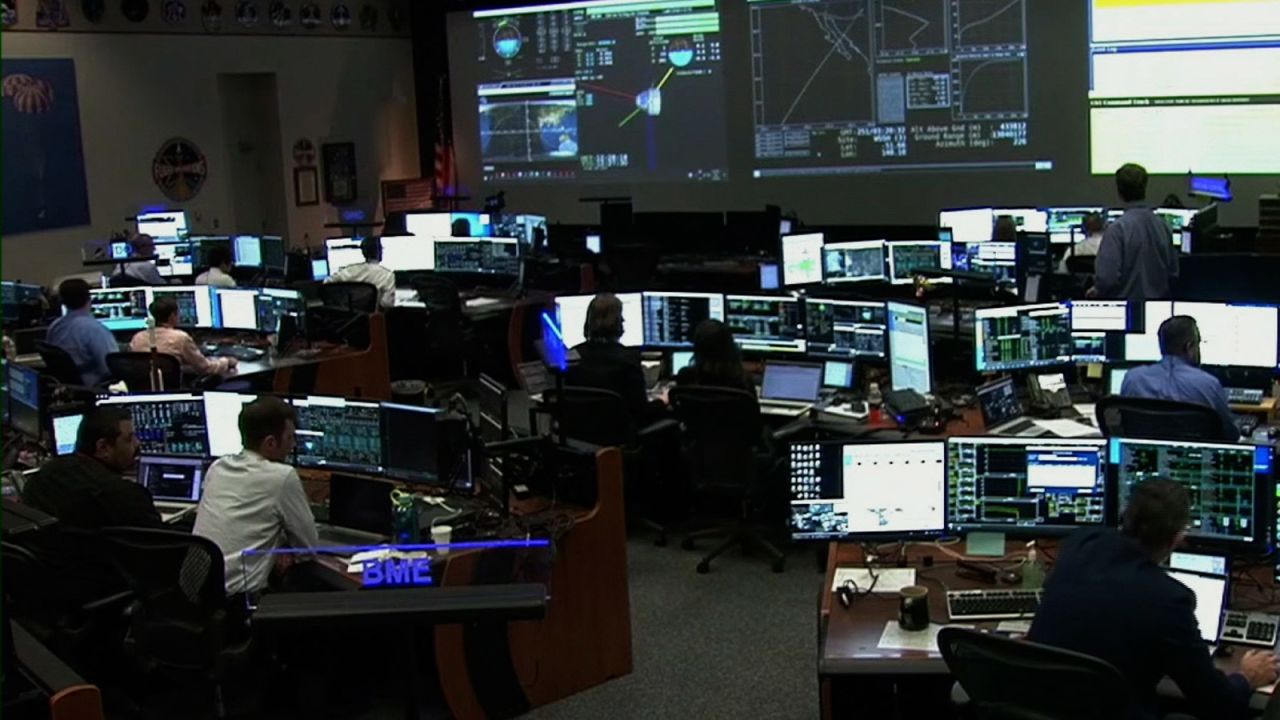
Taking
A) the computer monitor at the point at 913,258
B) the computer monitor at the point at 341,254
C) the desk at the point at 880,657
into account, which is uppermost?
the computer monitor at the point at 341,254

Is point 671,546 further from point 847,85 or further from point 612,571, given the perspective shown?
point 847,85

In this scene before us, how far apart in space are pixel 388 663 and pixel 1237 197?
7.85 m

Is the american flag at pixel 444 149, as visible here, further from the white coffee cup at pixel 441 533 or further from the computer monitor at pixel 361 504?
the white coffee cup at pixel 441 533

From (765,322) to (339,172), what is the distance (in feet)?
27.7

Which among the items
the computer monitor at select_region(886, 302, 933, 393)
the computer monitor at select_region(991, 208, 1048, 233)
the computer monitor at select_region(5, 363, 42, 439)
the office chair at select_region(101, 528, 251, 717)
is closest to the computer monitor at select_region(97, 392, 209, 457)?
the computer monitor at select_region(5, 363, 42, 439)

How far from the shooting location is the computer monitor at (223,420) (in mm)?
5836

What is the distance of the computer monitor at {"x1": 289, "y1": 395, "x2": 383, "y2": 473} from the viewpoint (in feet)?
18.1

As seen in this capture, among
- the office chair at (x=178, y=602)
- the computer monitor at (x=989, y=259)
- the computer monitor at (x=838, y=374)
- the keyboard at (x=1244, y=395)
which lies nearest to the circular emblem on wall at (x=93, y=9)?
the computer monitor at (x=989, y=259)

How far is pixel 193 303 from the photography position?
373 inches

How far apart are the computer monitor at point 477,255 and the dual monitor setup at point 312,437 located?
18.0 ft

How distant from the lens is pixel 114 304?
31.2 ft

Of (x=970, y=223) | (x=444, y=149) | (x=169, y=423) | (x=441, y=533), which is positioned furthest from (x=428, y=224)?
(x=441, y=533)

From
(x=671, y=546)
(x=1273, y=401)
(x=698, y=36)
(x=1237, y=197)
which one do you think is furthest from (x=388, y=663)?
(x=698, y=36)

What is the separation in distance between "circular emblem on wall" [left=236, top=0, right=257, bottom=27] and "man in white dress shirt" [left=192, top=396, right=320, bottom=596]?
32.7 ft
